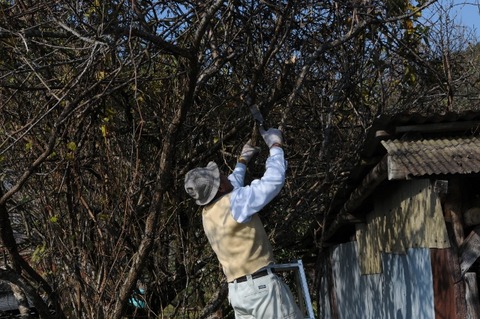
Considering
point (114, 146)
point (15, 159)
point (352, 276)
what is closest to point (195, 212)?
point (114, 146)

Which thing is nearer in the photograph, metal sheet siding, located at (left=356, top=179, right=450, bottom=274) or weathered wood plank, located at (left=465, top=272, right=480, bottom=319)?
weathered wood plank, located at (left=465, top=272, right=480, bottom=319)

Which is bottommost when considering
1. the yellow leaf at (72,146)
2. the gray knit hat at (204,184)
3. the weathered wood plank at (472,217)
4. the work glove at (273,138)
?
the weathered wood plank at (472,217)

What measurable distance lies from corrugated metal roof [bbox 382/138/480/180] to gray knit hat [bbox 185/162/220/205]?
2.40m

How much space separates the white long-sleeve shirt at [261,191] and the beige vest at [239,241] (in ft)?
0.28

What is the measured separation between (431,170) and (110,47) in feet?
10.4

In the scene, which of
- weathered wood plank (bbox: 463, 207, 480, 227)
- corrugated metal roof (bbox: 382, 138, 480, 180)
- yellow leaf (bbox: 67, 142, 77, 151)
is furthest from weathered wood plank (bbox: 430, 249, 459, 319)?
yellow leaf (bbox: 67, 142, 77, 151)

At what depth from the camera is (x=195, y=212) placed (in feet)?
25.0

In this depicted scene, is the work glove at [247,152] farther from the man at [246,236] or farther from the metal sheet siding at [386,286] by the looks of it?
the metal sheet siding at [386,286]

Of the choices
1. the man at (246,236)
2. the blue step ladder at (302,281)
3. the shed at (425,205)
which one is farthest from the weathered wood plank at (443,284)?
the man at (246,236)

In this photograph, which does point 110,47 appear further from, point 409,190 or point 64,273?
point 409,190

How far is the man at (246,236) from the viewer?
199 inches

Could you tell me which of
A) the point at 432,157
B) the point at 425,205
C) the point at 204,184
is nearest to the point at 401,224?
the point at 425,205

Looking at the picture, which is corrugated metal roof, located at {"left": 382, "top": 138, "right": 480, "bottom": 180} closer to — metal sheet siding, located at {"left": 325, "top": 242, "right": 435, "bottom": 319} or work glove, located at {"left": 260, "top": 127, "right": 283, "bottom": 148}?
metal sheet siding, located at {"left": 325, "top": 242, "right": 435, "bottom": 319}

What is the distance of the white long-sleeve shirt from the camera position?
4945 mm
